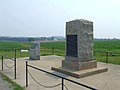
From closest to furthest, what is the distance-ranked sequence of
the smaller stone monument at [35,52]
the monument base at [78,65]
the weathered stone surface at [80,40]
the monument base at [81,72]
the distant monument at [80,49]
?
the monument base at [81,72] < the monument base at [78,65] < the distant monument at [80,49] < the weathered stone surface at [80,40] < the smaller stone monument at [35,52]

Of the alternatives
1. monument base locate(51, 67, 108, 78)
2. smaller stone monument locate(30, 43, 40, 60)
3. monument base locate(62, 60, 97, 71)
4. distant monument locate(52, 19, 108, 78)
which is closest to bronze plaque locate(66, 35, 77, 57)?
distant monument locate(52, 19, 108, 78)

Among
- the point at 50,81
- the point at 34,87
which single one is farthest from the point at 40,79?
the point at 34,87

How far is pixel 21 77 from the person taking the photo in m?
10.1

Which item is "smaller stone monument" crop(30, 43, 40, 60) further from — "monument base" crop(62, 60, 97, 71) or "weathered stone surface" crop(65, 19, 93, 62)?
"weathered stone surface" crop(65, 19, 93, 62)

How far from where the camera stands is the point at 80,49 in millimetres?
10812

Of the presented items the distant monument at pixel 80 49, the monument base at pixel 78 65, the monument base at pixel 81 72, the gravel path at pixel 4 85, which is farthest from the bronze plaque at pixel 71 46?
the gravel path at pixel 4 85

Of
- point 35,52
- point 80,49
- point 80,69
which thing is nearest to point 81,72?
point 80,69

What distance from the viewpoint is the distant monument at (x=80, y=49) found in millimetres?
10664

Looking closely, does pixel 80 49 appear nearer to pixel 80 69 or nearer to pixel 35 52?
pixel 80 69

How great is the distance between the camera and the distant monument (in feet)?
35.0

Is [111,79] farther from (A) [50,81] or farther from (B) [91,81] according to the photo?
(A) [50,81]

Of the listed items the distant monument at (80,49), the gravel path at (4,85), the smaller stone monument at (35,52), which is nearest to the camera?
the gravel path at (4,85)

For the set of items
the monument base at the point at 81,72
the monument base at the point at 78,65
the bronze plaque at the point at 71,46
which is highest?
the bronze plaque at the point at 71,46

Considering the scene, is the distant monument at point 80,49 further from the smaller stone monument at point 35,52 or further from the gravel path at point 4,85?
the smaller stone monument at point 35,52
